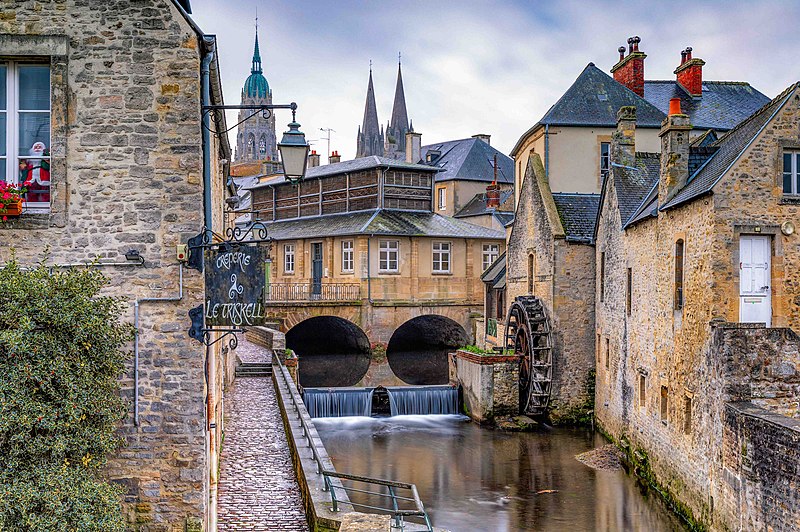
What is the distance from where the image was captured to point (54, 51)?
25.1 ft

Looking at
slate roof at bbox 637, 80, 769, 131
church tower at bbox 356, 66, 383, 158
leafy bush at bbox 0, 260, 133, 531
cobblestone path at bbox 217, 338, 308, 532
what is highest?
church tower at bbox 356, 66, 383, 158

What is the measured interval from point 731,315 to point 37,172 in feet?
33.3

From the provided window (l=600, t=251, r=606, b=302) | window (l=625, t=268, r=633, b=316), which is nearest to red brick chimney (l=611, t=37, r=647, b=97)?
window (l=600, t=251, r=606, b=302)

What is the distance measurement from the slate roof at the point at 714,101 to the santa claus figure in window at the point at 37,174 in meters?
21.5

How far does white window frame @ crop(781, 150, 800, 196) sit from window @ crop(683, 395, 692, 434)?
12.4ft

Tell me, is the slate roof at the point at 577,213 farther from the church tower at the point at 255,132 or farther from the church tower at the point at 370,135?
the church tower at the point at 255,132

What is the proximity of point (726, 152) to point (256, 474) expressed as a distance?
966 centimetres

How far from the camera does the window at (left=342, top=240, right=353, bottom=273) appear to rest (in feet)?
114

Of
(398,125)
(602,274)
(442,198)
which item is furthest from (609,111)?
(398,125)

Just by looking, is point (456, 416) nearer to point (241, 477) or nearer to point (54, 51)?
point (241, 477)

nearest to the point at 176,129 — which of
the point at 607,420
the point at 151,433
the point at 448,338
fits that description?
the point at 151,433

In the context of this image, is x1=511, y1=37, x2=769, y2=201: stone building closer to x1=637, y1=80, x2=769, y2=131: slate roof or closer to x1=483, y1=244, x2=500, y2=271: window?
x1=637, y1=80, x2=769, y2=131: slate roof

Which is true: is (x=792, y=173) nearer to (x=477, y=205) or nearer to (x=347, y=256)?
(x=347, y=256)

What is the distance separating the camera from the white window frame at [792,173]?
1274 centimetres
